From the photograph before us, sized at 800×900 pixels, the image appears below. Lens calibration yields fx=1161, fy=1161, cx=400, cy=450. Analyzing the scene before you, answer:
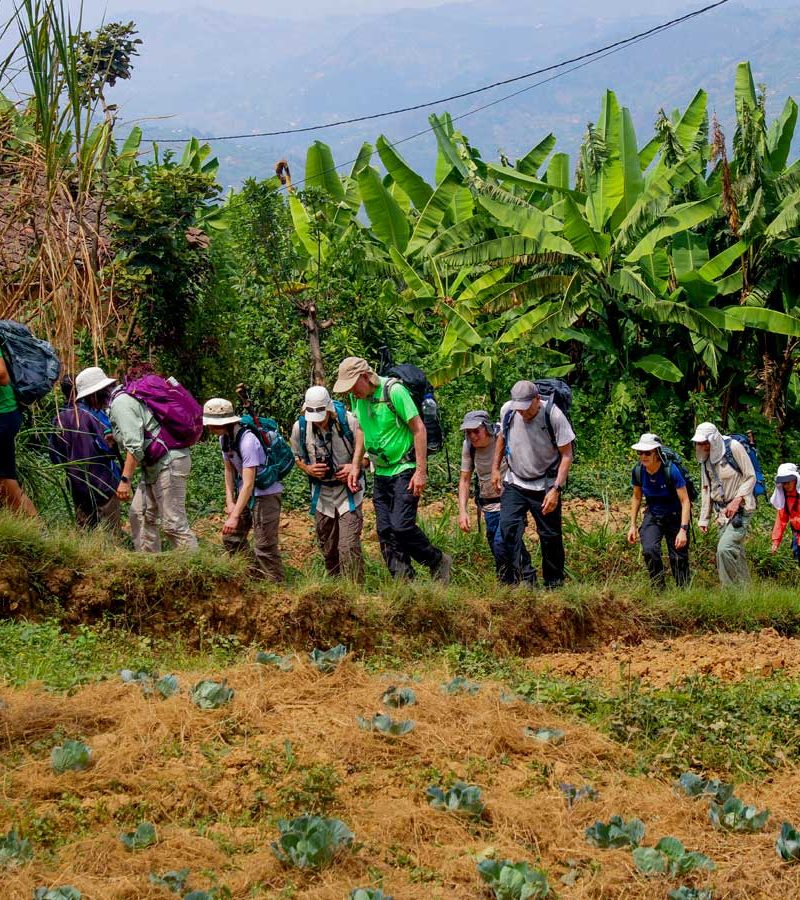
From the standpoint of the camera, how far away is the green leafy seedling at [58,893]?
404 centimetres

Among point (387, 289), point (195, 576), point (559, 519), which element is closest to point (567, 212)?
point (387, 289)

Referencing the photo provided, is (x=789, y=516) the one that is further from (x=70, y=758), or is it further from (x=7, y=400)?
(x=70, y=758)

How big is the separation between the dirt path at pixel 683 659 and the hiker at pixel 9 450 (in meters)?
3.68

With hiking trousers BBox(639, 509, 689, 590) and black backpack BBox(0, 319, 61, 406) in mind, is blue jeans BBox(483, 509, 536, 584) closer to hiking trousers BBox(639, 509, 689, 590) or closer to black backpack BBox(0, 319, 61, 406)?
hiking trousers BBox(639, 509, 689, 590)

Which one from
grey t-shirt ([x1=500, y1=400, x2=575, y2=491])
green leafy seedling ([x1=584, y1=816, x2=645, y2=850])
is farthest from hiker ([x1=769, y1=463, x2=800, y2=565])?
green leafy seedling ([x1=584, y1=816, x2=645, y2=850])

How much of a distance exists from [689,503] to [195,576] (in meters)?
4.12

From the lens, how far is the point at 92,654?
682cm

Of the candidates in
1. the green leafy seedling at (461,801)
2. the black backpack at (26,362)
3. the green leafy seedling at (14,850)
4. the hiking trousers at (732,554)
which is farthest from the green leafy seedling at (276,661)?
the hiking trousers at (732,554)

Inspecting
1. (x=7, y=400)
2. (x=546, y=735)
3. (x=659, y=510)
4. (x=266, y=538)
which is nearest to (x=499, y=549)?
(x=659, y=510)

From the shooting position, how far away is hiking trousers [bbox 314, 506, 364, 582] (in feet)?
28.0

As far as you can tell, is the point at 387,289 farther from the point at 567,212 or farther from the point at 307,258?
the point at 567,212

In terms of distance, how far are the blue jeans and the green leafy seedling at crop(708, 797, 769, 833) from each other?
4.03m

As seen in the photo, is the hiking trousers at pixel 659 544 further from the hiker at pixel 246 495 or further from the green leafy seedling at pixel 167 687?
Answer: the green leafy seedling at pixel 167 687

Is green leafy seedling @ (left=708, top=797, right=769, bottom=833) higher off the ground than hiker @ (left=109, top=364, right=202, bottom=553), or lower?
lower
